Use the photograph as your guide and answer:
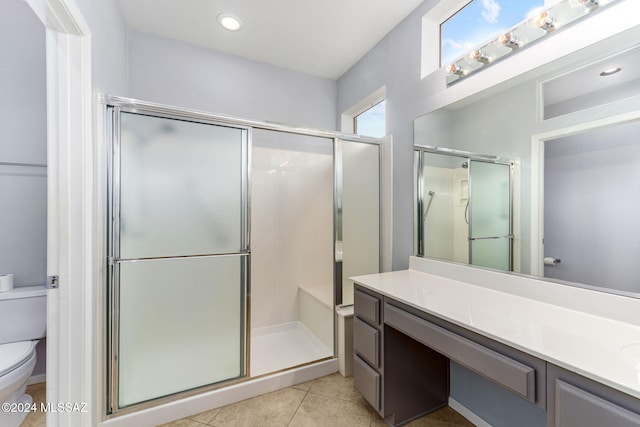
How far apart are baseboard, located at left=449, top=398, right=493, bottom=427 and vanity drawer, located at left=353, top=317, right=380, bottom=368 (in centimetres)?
65

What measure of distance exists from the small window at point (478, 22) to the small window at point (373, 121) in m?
0.65

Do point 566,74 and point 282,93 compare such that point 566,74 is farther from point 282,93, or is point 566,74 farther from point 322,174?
point 282,93

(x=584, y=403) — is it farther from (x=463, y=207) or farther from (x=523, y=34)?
(x=523, y=34)

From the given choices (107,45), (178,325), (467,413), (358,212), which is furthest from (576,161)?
(107,45)

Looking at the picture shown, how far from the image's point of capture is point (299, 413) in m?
1.70

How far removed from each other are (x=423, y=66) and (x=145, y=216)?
211cm

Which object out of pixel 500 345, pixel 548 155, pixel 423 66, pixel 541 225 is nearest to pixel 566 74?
pixel 548 155

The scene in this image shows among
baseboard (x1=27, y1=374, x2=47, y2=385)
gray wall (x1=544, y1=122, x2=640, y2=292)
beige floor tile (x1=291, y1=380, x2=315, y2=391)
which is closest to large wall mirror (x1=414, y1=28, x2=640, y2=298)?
gray wall (x1=544, y1=122, x2=640, y2=292)

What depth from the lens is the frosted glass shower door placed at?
Result: 1.54 m

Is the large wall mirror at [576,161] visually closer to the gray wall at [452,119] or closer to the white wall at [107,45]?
the gray wall at [452,119]

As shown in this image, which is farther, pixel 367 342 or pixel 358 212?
pixel 358 212

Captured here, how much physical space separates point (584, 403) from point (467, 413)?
3.81ft

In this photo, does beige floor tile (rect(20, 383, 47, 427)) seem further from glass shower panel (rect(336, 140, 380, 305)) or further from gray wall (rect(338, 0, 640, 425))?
gray wall (rect(338, 0, 640, 425))

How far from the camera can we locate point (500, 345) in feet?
3.15
